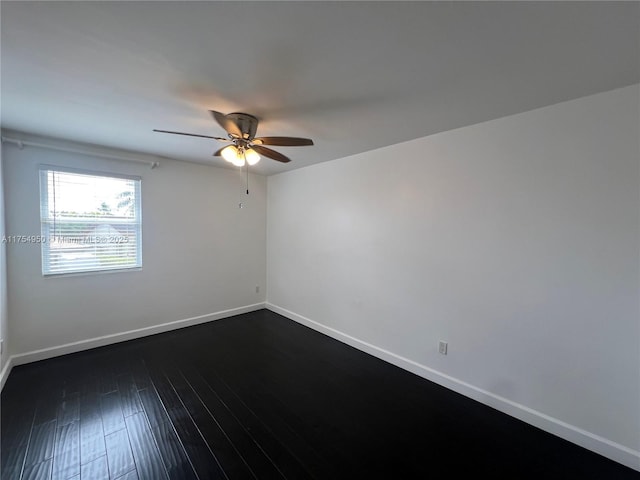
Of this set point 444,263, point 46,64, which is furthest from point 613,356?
point 46,64

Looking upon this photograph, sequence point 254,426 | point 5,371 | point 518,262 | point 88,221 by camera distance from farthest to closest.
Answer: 1. point 88,221
2. point 5,371
3. point 518,262
4. point 254,426

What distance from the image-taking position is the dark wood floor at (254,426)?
1.68 metres

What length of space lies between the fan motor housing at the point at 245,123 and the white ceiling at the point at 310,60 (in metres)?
0.05

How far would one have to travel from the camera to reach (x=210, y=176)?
397 centimetres

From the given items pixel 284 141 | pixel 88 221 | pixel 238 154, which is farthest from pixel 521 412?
pixel 88 221

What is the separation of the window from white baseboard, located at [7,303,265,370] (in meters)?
0.80

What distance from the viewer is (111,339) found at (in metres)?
3.26

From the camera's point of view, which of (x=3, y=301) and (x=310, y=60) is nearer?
(x=310, y=60)

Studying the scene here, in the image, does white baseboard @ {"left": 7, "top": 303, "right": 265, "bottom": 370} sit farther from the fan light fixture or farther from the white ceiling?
the fan light fixture

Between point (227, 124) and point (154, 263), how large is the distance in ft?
8.18

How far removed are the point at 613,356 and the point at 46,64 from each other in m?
3.80

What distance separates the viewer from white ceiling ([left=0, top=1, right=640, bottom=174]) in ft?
3.78

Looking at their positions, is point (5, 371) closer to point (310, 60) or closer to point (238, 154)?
point (238, 154)

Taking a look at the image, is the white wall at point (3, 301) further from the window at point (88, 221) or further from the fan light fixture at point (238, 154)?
the fan light fixture at point (238, 154)
